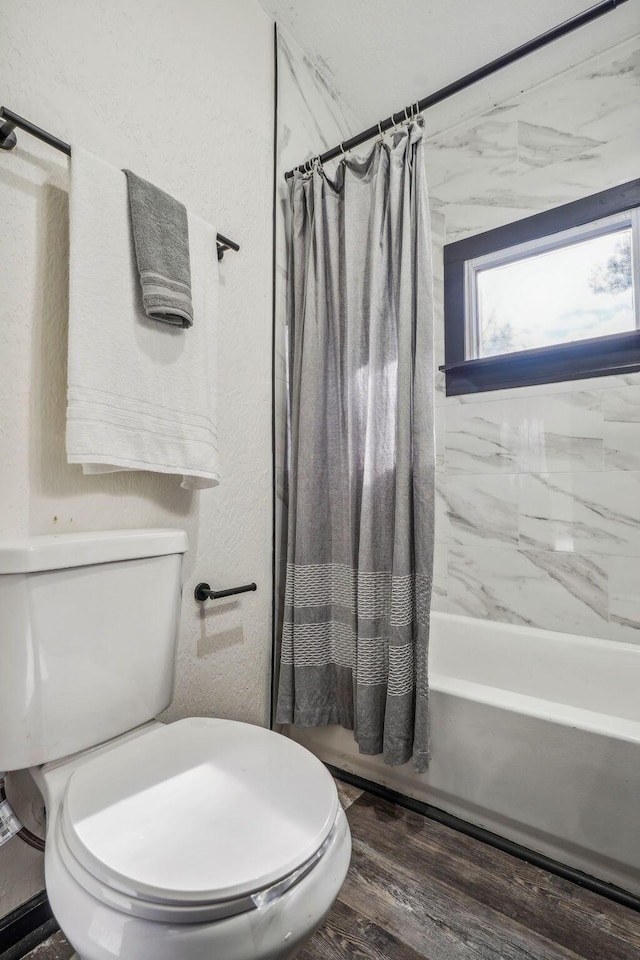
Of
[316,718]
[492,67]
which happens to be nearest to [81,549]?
[316,718]

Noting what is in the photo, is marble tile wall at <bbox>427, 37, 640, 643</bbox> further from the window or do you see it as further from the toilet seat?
the toilet seat

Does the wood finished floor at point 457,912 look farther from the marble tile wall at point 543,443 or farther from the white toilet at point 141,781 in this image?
the marble tile wall at point 543,443

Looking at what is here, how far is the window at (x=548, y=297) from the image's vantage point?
1838 mm

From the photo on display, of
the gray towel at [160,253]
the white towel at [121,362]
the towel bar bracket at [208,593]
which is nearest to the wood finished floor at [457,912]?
the towel bar bracket at [208,593]

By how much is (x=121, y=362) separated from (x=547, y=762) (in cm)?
139

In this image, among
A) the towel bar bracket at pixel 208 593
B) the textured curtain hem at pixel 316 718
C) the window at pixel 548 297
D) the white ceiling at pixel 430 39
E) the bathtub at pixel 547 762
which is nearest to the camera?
the bathtub at pixel 547 762

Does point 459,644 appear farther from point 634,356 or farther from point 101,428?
point 101,428

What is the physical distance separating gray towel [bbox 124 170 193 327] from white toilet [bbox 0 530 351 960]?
1.68 feet

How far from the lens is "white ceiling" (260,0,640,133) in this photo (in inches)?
66.8

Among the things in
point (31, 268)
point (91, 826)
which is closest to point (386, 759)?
point (91, 826)

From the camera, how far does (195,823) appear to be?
71 centimetres

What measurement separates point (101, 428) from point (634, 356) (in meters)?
1.79

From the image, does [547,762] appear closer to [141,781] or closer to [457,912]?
[457,912]

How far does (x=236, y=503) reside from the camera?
1.53 m
